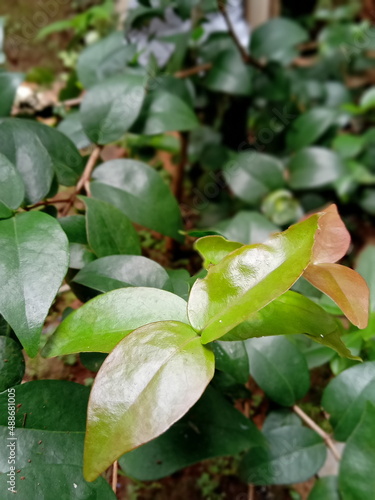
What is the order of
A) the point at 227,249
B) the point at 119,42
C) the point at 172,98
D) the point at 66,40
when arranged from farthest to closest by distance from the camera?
the point at 66,40 → the point at 119,42 → the point at 172,98 → the point at 227,249

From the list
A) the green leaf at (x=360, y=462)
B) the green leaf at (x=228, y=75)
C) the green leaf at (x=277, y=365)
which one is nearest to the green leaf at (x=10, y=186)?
the green leaf at (x=277, y=365)

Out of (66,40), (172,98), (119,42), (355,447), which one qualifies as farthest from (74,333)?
(66,40)

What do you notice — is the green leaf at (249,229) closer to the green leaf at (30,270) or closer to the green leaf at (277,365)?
the green leaf at (277,365)

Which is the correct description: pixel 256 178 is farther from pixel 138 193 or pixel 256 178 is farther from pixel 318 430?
pixel 318 430

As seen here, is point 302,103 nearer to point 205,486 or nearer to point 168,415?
point 205,486

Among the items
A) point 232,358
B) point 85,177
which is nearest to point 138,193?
point 85,177

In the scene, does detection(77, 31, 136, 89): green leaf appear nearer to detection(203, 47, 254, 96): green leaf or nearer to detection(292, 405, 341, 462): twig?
detection(203, 47, 254, 96): green leaf

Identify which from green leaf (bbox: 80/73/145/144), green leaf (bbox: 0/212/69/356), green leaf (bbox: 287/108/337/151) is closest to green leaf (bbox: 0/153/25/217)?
green leaf (bbox: 0/212/69/356)
